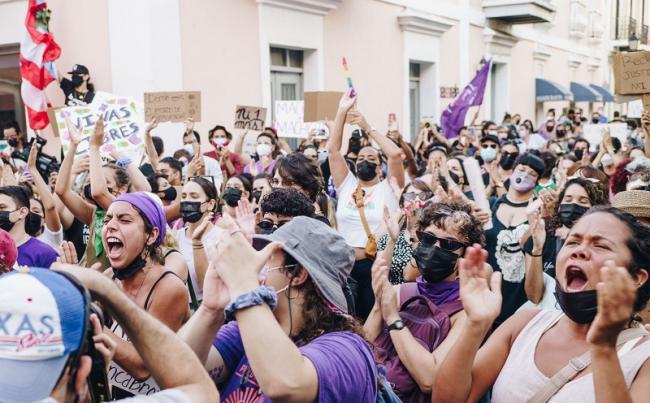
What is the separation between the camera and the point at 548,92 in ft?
69.2

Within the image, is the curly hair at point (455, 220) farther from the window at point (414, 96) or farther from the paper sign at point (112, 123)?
the window at point (414, 96)

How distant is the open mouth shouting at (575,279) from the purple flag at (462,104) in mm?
10207

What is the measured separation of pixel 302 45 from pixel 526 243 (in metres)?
7.70

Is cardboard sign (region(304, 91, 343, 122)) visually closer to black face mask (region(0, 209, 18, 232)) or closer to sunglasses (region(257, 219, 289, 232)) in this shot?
black face mask (region(0, 209, 18, 232))

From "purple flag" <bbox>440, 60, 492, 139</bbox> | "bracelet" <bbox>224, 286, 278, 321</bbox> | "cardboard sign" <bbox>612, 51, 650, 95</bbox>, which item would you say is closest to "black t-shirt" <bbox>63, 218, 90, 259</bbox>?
"bracelet" <bbox>224, 286, 278, 321</bbox>

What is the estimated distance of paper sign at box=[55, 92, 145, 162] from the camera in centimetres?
631

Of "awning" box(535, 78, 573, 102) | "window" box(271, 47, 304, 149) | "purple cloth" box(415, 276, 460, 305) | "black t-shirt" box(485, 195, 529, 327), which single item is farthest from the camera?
"awning" box(535, 78, 573, 102)

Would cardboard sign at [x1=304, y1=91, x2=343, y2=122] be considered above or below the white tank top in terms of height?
above

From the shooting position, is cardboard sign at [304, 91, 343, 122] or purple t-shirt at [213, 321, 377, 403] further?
cardboard sign at [304, 91, 343, 122]

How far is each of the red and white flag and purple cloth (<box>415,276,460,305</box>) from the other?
6.90 m

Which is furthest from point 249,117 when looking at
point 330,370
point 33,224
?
point 330,370

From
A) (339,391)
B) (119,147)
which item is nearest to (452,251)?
(339,391)

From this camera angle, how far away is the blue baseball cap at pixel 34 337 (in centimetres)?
128

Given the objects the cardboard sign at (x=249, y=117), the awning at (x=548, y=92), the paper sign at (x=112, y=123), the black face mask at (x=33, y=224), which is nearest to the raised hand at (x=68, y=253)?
the black face mask at (x=33, y=224)
